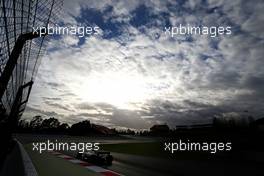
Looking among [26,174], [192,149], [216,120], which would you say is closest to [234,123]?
[216,120]

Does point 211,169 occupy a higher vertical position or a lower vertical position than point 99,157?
lower

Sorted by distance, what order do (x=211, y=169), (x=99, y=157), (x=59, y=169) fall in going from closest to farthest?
(x=59, y=169), (x=211, y=169), (x=99, y=157)

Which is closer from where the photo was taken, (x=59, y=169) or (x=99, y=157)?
(x=59, y=169)

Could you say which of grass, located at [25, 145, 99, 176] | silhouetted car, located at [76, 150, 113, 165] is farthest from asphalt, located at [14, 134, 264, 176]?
silhouetted car, located at [76, 150, 113, 165]

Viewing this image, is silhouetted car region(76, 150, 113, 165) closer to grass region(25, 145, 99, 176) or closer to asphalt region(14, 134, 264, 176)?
grass region(25, 145, 99, 176)

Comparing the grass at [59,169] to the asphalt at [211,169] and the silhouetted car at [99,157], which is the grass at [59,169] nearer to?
the silhouetted car at [99,157]

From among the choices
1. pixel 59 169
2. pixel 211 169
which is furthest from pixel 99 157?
pixel 211 169

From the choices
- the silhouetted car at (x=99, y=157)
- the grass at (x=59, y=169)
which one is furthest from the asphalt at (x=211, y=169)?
the silhouetted car at (x=99, y=157)

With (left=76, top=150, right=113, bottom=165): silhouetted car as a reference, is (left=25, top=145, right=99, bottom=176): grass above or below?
below

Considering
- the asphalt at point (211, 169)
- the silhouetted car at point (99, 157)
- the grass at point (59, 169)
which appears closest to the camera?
the grass at point (59, 169)

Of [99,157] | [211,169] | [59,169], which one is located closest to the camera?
[59,169]

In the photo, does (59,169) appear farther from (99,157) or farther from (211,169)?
(211,169)

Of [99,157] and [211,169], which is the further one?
[99,157]

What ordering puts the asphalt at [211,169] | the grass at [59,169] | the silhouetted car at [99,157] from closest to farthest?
the grass at [59,169], the asphalt at [211,169], the silhouetted car at [99,157]
